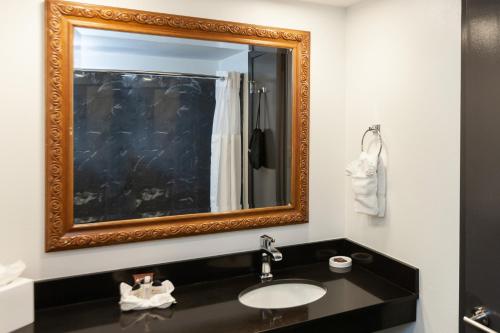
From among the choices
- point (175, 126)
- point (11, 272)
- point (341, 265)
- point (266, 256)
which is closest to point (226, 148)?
point (175, 126)

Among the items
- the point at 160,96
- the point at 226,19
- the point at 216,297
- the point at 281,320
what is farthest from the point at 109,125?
the point at 281,320

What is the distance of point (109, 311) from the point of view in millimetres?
1536

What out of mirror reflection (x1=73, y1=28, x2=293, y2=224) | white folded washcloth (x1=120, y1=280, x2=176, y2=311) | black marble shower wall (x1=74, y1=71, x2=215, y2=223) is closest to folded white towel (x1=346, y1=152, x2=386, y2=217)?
mirror reflection (x1=73, y1=28, x2=293, y2=224)

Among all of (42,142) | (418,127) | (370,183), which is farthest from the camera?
(370,183)

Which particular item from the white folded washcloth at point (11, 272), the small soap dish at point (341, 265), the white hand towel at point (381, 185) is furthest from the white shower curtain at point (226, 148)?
the white folded washcloth at point (11, 272)

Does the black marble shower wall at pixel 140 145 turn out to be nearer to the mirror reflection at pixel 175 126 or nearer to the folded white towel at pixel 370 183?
the mirror reflection at pixel 175 126

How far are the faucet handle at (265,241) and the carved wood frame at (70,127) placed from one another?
74 millimetres

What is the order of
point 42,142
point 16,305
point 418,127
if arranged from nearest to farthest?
point 16,305, point 42,142, point 418,127

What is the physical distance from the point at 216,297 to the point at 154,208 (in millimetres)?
479

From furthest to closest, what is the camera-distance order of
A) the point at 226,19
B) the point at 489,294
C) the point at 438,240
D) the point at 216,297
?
the point at 226,19
the point at 216,297
the point at 438,240
the point at 489,294

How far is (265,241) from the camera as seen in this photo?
187cm

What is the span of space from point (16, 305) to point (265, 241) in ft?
3.43

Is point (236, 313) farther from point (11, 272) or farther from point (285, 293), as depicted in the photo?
point (11, 272)

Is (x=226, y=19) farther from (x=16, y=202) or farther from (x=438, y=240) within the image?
(x=438, y=240)
